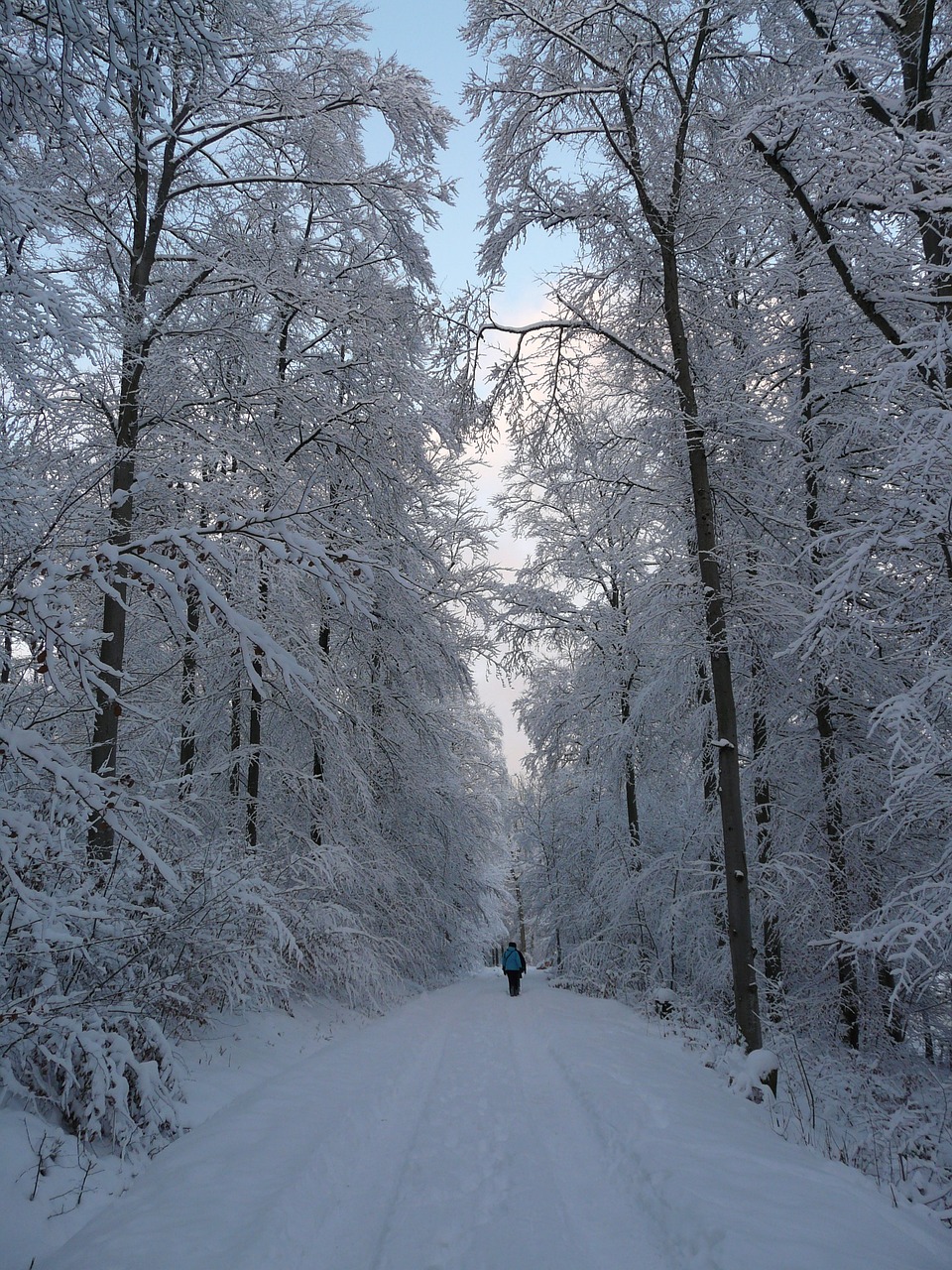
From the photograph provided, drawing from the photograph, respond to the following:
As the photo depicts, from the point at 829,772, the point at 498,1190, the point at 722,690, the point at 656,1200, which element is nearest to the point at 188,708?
the point at 722,690

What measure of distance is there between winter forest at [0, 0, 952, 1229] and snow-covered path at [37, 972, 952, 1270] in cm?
90

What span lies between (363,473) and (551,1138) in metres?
8.75

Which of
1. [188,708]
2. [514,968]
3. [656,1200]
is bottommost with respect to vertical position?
[514,968]

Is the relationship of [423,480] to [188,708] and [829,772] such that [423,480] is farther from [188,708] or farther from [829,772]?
[829,772]

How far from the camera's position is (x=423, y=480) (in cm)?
1260

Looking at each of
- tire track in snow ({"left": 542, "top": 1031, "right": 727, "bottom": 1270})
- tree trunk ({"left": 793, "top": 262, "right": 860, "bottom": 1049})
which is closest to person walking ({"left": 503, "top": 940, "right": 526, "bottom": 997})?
tree trunk ({"left": 793, "top": 262, "right": 860, "bottom": 1049})

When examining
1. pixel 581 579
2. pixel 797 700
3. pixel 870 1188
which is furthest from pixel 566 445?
pixel 870 1188

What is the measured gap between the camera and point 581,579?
1600 cm

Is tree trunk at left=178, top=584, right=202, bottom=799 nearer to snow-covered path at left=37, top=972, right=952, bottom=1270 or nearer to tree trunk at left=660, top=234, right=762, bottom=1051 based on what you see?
snow-covered path at left=37, top=972, right=952, bottom=1270

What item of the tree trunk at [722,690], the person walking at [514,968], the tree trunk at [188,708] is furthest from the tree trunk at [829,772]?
the tree trunk at [188,708]

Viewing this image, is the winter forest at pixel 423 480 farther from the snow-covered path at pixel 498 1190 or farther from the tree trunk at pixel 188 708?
the snow-covered path at pixel 498 1190

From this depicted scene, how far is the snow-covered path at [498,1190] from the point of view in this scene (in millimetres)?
3219

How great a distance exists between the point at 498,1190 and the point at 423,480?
35.1 ft

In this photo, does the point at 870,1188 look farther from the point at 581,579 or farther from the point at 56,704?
the point at 581,579
